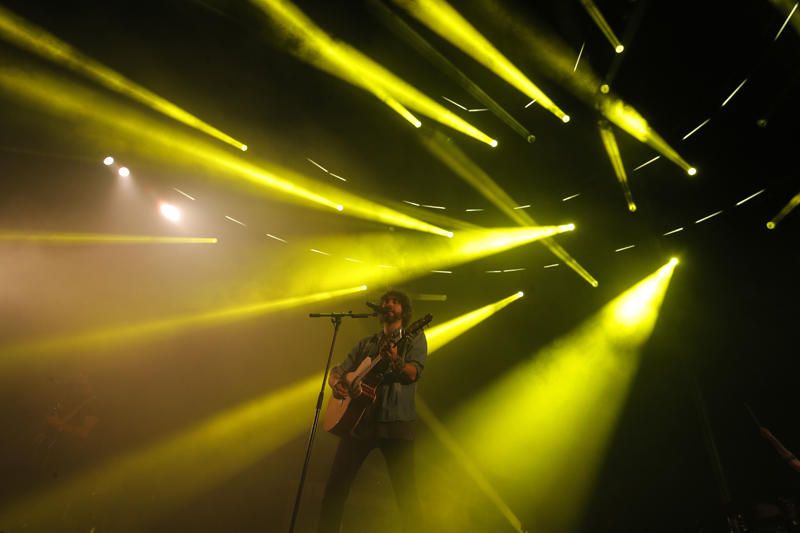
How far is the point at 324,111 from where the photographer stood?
3988mm

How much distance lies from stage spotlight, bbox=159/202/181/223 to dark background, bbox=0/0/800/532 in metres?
0.14

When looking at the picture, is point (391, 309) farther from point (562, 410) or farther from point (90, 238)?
point (90, 238)

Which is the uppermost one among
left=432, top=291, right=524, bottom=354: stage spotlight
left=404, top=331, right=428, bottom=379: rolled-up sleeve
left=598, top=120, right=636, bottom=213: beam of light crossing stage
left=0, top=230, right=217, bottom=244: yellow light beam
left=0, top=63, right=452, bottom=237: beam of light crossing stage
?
left=0, top=63, right=452, bottom=237: beam of light crossing stage

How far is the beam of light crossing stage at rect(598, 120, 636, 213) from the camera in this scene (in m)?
3.40

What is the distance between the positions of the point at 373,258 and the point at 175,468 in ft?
9.94

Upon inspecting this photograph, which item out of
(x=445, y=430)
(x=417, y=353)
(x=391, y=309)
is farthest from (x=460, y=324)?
(x=417, y=353)

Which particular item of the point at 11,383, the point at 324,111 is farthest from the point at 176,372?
the point at 324,111

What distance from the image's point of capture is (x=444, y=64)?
3301 mm

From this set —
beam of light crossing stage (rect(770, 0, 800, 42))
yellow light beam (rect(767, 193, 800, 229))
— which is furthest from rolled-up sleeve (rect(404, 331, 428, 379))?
beam of light crossing stage (rect(770, 0, 800, 42))

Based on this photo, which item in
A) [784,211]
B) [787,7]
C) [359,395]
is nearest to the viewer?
[359,395]

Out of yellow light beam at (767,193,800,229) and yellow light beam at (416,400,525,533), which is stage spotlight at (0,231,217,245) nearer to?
yellow light beam at (416,400,525,533)

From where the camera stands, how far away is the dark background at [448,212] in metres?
2.93

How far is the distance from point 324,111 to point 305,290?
6.98ft

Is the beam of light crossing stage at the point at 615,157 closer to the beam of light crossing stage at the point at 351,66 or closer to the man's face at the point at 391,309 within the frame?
the beam of light crossing stage at the point at 351,66
